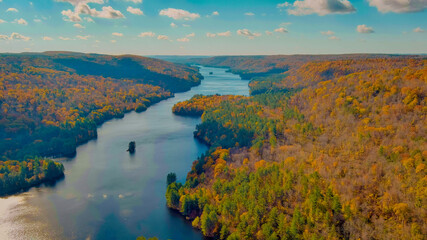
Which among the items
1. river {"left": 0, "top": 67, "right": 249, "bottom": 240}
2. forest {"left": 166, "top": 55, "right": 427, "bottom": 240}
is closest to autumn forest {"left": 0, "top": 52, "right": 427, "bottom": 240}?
forest {"left": 166, "top": 55, "right": 427, "bottom": 240}

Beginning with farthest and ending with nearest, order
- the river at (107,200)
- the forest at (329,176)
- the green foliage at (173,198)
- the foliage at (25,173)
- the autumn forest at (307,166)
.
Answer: the foliage at (25,173), the green foliage at (173,198), the river at (107,200), the autumn forest at (307,166), the forest at (329,176)

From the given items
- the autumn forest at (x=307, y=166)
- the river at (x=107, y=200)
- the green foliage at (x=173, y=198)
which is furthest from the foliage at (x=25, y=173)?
the green foliage at (x=173, y=198)

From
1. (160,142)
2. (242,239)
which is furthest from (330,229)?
(160,142)

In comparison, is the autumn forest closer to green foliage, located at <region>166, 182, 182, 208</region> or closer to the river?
green foliage, located at <region>166, 182, 182, 208</region>

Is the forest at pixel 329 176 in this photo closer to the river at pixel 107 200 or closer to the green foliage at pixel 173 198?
the green foliage at pixel 173 198

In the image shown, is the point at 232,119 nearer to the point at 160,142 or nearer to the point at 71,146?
the point at 160,142

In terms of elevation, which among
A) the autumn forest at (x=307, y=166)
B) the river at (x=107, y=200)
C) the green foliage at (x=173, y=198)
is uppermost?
the autumn forest at (x=307, y=166)

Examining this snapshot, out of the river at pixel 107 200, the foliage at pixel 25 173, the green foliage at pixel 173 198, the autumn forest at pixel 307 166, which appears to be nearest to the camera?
the autumn forest at pixel 307 166
